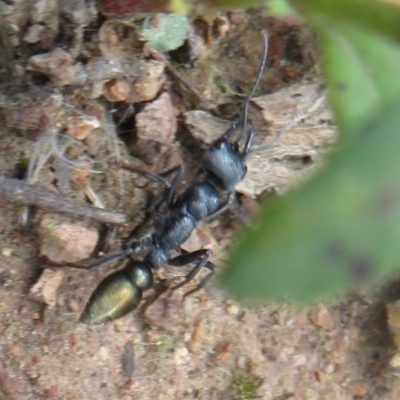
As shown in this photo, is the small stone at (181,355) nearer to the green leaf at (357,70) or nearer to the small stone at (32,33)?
the small stone at (32,33)

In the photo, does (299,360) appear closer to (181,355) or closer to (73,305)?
(181,355)

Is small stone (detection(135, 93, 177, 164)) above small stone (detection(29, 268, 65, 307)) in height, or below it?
above

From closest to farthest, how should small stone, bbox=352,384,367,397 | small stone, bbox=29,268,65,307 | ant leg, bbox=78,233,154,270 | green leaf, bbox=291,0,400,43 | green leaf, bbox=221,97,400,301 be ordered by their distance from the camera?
green leaf, bbox=221,97,400,301, green leaf, bbox=291,0,400,43, small stone, bbox=29,268,65,307, ant leg, bbox=78,233,154,270, small stone, bbox=352,384,367,397

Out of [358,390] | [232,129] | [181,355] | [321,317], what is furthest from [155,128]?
[358,390]

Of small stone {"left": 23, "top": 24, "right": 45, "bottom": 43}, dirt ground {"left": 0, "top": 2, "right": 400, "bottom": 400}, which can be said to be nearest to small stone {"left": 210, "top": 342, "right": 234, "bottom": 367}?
dirt ground {"left": 0, "top": 2, "right": 400, "bottom": 400}

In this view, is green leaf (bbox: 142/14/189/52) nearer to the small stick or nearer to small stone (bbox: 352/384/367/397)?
the small stick

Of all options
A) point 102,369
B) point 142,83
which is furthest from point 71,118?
point 102,369

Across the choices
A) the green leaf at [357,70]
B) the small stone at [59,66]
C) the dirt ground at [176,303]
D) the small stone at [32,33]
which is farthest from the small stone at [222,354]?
the green leaf at [357,70]
